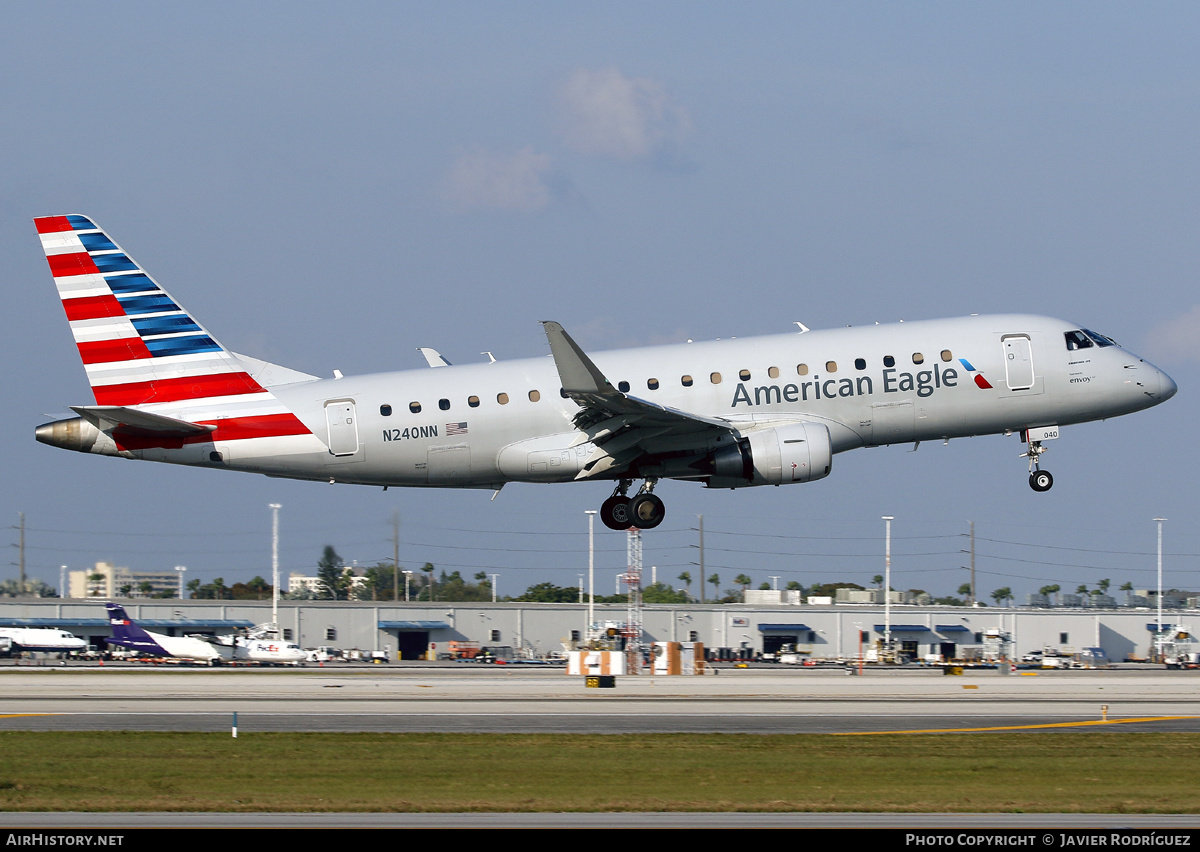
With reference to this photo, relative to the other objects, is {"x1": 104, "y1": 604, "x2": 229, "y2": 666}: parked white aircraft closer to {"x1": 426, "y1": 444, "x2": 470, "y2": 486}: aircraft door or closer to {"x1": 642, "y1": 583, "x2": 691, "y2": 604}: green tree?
{"x1": 426, "y1": 444, "x2": 470, "y2": 486}: aircraft door

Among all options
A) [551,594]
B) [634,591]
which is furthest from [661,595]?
[634,591]

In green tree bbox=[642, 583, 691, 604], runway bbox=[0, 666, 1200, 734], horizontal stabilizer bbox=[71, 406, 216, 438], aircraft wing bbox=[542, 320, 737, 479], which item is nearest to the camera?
aircraft wing bbox=[542, 320, 737, 479]

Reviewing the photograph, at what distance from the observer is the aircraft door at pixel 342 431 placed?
35.6 meters

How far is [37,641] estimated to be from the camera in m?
83.1

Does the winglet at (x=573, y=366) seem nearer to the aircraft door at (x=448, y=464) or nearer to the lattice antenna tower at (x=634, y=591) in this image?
the aircraft door at (x=448, y=464)

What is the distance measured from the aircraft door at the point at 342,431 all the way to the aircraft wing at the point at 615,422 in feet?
20.1

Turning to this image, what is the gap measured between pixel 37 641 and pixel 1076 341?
69.8 meters

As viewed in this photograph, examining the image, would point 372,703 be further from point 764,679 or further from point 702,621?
point 702,621

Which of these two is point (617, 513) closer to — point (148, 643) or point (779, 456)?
point (779, 456)

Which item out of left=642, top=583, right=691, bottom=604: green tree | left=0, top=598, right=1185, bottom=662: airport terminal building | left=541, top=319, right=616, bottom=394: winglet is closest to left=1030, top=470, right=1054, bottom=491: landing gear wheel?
left=541, top=319, right=616, bottom=394: winglet

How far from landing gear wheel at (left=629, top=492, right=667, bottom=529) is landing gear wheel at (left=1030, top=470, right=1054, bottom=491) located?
36.2 feet

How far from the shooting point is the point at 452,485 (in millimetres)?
36406

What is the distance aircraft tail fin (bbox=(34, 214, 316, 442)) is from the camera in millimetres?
35750
